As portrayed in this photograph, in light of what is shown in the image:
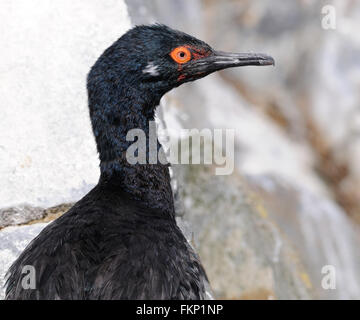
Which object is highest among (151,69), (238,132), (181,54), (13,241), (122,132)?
(238,132)

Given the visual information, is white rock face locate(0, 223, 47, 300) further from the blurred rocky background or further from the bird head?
the bird head

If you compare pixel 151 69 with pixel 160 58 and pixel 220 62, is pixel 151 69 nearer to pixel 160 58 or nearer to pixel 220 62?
pixel 160 58

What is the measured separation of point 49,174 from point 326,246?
11.2ft

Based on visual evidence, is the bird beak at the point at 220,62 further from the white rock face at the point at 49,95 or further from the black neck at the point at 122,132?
the white rock face at the point at 49,95

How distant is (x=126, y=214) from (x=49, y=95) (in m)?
1.32

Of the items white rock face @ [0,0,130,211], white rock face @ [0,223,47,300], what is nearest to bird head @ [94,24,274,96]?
white rock face @ [0,0,130,211]

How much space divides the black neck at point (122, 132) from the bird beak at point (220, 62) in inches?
11.9

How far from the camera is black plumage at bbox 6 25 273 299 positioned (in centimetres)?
268

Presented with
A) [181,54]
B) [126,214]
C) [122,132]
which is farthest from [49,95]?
[126,214]

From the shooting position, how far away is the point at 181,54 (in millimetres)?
3336

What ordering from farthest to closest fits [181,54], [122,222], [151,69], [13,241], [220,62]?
1. [13,241]
2. [220,62]
3. [181,54]
4. [151,69]
5. [122,222]

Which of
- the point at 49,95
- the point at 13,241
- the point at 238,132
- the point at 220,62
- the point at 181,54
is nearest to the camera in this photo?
the point at 181,54

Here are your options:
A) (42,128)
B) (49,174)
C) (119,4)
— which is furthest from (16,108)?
(119,4)

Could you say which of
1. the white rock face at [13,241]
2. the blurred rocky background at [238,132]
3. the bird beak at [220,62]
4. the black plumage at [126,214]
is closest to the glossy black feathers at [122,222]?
the black plumage at [126,214]
